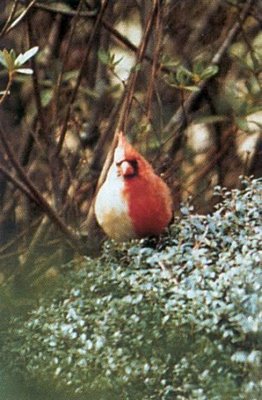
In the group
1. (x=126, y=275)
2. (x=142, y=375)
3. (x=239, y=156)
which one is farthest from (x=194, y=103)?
(x=142, y=375)

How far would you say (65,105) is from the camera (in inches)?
48.5

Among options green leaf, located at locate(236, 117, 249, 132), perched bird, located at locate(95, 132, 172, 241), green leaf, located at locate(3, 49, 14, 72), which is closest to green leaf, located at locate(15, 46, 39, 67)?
green leaf, located at locate(3, 49, 14, 72)

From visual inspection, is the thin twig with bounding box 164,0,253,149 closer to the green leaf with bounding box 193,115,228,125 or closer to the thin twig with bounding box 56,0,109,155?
the green leaf with bounding box 193,115,228,125

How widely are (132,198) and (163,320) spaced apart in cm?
14

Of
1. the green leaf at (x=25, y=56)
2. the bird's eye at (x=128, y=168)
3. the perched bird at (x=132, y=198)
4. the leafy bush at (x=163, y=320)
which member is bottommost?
the leafy bush at (x=163, y=320)

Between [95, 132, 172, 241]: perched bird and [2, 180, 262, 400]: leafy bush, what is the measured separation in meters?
0.02

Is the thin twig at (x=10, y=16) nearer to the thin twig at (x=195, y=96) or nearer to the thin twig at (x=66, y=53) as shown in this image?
the thin twig at (x=66, y=53)

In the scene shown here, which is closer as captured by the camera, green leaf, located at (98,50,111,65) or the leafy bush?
the leafy bush

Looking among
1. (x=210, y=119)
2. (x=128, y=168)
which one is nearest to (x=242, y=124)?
(x=210, y=119)

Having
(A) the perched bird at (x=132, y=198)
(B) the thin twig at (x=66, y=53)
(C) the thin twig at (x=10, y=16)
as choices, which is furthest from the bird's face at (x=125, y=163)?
(C) the thin twig at (x=10, y=16)

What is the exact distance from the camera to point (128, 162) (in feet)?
3.88

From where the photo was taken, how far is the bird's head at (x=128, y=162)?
3.86 ft

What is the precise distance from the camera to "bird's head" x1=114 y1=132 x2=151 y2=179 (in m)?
1.18

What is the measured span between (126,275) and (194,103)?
0.21 m
